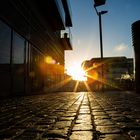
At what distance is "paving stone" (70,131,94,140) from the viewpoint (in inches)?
108

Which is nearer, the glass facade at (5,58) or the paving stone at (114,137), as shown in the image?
the paving stone at (114,137)

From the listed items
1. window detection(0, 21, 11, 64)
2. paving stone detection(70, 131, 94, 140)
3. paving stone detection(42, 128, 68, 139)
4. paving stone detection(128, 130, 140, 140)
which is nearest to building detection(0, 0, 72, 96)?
window detection(0, 21, 11, 64)

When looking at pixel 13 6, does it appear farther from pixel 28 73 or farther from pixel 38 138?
pixel 38 138

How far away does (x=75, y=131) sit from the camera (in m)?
3.19

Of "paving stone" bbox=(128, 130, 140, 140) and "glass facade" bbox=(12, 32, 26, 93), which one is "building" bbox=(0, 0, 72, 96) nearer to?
"glass facade" bbox=(12, 32, 26, 93)

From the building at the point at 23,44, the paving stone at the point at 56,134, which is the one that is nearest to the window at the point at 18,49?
the building at the point at 23,44

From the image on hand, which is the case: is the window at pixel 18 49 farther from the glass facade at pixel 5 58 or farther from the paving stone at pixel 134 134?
the paving stone at pixel 134 134

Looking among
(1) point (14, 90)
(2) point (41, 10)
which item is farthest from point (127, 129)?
(2) point (41, 10)

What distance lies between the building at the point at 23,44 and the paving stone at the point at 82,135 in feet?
23.5

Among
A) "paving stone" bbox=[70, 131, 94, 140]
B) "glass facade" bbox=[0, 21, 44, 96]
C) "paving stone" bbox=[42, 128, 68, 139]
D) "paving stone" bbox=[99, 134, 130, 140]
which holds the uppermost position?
"glass facade" bbox=[0, 21, 44, 96]

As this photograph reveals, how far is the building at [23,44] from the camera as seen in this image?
1020 cm

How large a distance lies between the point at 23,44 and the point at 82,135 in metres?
10.3

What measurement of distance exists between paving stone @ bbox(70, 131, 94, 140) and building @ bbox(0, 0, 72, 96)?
23.5 feet

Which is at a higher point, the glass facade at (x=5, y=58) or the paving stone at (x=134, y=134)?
the glass facade at (x=5, y=58)
